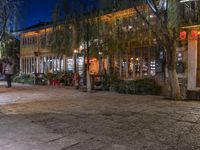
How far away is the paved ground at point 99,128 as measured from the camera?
5680 mm

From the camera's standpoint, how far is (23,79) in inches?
988

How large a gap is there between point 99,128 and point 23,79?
759 inches

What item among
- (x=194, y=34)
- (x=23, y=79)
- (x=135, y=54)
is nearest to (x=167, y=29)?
(x=194, y=34)

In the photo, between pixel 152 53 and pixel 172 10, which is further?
pixel 152 53

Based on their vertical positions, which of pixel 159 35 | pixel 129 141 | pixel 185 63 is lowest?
pixel 129 141

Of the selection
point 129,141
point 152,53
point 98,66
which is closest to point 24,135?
point 129,141

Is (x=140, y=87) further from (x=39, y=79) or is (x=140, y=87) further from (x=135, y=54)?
(x=39, y=79)

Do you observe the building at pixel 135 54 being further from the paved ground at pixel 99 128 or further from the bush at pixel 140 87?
the paved ground at pixel 99 128

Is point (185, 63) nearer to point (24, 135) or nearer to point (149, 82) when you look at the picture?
point (149, 82)

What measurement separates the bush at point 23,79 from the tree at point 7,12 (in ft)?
22.5

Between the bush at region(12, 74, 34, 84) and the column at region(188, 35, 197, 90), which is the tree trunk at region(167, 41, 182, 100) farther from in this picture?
the bush at region(12, 74, 34, 84)

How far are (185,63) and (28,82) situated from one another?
14307 mm

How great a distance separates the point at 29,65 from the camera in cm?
2762

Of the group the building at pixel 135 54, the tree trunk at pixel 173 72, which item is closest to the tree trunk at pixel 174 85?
the tree trunk at pixel 173 72
